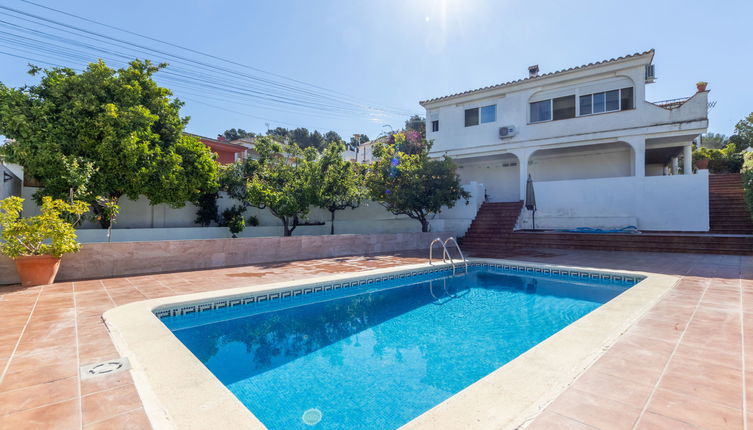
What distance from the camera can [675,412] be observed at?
7.39 feet

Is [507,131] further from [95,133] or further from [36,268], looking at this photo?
[36,268]

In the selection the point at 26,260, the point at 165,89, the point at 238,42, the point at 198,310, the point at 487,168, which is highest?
the point at 238,42

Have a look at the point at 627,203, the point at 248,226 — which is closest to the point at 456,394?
the point at 627,203

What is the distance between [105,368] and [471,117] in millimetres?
19156

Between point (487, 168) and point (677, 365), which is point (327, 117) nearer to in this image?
point (487, 168)

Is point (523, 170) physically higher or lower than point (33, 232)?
higher

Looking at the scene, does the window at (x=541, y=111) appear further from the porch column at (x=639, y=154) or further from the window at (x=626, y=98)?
the porch column at (x=639, y=154)

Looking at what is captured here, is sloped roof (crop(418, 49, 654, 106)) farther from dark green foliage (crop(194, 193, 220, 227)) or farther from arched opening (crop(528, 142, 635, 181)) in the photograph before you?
dark green foliage (crop(194, 193, 220, 227))

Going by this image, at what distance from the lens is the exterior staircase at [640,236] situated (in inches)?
436

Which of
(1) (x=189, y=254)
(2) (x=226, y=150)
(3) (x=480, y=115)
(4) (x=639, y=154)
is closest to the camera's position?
(1) (x=189, y=254)

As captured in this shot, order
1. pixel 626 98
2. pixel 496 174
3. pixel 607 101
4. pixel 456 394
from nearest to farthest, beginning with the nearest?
1. pixel 456 394
2. pixel 626 98
3. pixel 607 101
4. pixel 496 174

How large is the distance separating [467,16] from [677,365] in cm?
1218

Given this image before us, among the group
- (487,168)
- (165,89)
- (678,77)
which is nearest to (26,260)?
(165,89)

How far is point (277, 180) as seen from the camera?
15164 millimetres
